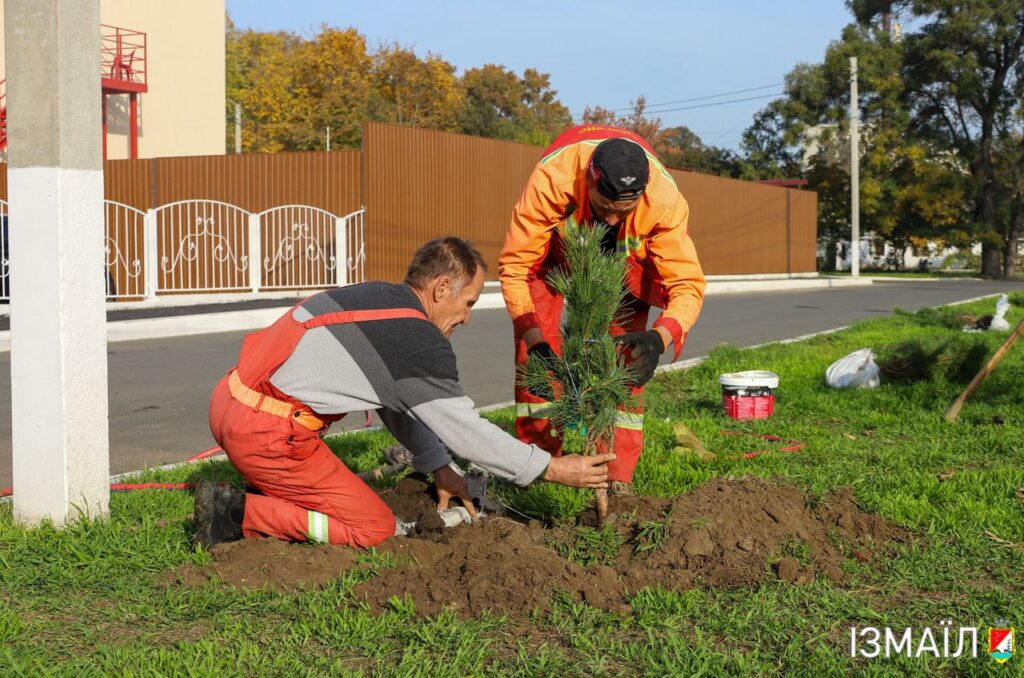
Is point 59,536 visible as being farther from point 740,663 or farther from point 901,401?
point 901,401

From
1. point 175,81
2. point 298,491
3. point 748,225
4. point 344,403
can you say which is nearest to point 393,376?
point 344,403

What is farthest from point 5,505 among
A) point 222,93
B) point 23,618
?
point 222,93

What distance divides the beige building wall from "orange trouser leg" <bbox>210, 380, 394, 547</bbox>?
27.3 meters

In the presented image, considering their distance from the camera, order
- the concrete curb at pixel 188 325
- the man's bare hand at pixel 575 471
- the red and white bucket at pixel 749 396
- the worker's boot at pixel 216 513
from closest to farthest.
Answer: the man's bare hand at pixel 575 471 < the worker's boot at pixel 216 513 < the red and white bucket at pixel 749 396 < the concrete curb at pixel 188 325

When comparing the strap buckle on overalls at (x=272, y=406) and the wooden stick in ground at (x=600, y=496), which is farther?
the wooden stick in ground at (x=600, y=496)

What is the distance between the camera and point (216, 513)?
408 centimetres

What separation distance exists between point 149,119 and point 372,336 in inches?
1154

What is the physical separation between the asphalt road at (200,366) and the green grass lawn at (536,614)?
2.14 meters

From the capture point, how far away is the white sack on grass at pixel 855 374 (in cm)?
808

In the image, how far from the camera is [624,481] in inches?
193

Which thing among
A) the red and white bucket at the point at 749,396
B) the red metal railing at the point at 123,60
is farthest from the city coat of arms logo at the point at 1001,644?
the red metal railing at the point at 123,60

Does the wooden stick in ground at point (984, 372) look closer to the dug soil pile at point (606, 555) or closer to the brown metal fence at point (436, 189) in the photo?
the dug soil pile at point (606, 555)

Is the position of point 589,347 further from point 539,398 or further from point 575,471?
point 539,398

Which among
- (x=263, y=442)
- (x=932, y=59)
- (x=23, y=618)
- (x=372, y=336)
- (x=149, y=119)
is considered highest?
(x=932, y=59)
